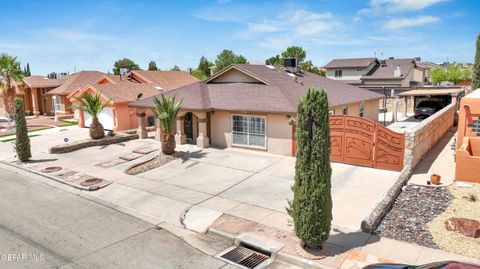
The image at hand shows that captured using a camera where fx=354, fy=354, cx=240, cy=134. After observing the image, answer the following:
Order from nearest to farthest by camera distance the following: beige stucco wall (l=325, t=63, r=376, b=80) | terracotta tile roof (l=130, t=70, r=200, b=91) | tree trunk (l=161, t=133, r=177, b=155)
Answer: tree trunk (l=161, t=133, r=177, b=155), terracotta tile roof (l=130, t=70, r=200, b=91), beige stucco wall (l=325, t=63, r=376, b=80)

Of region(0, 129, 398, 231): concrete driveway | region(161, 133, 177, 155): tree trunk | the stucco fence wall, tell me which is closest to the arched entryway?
region(0, 129, 398, 231): concrete driveway

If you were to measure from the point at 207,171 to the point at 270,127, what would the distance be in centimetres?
489

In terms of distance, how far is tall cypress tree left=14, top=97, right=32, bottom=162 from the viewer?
18.9 metres

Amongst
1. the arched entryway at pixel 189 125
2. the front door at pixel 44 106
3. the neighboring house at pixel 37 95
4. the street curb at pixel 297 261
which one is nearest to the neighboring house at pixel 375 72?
the arched entryway at pixel 189 125

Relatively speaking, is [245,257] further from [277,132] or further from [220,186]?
[277,132]

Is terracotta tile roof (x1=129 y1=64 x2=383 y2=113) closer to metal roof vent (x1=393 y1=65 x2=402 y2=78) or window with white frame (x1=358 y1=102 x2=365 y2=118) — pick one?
window with white frame (x1=358 y1=102 x2=365 y2=118)

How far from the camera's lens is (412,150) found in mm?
15805

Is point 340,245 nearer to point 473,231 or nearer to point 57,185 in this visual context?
point 473,231

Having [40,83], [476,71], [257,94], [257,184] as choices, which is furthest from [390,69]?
[40,83]

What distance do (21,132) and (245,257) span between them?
1580 cm

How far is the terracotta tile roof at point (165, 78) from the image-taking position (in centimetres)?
3804

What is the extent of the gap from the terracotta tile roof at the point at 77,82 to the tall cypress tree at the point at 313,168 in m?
34.1

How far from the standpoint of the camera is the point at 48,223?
1152cm

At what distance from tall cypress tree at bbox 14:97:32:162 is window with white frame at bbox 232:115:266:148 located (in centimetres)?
1159
